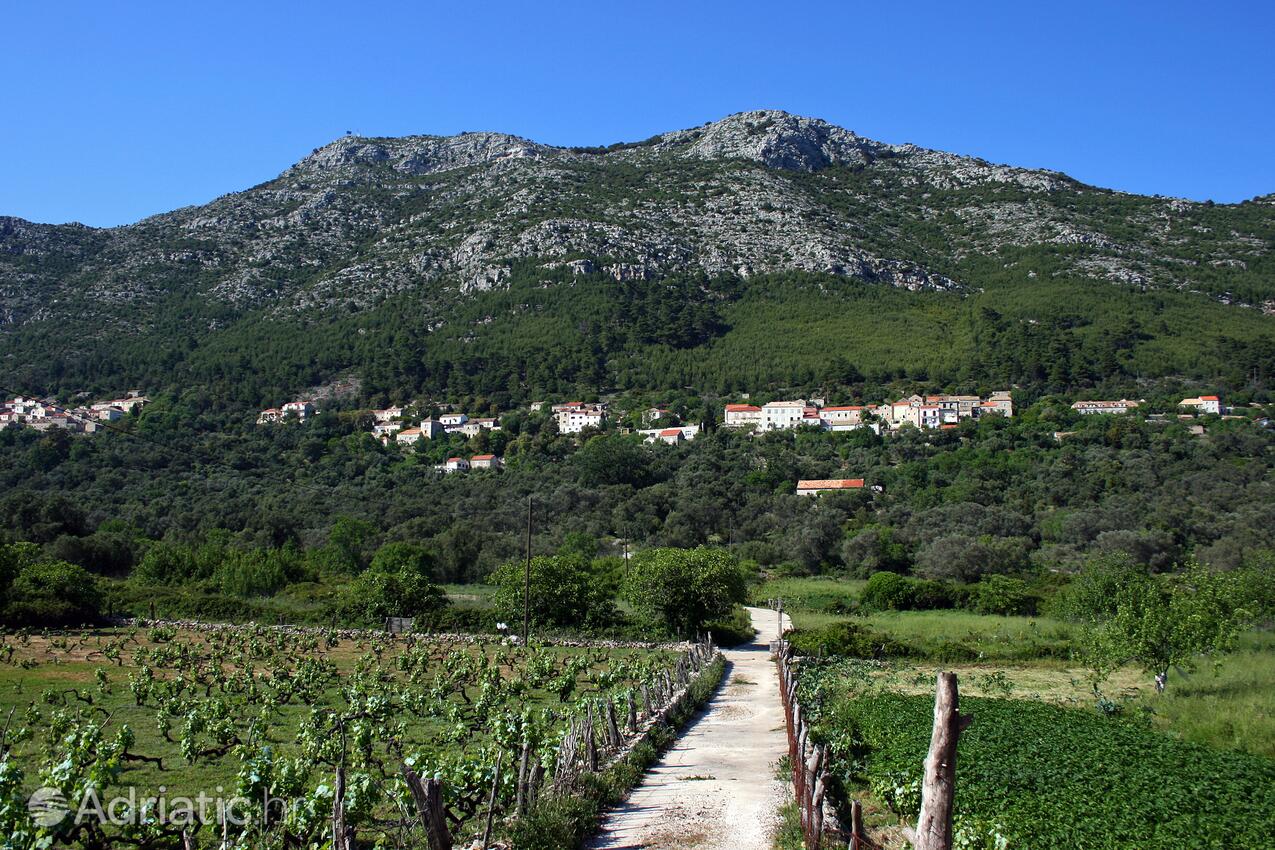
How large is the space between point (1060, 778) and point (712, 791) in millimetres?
5358

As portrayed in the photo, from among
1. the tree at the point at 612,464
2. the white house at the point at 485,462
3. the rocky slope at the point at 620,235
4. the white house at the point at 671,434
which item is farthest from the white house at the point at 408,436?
the white house at the point at 671,434

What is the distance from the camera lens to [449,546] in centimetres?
6206

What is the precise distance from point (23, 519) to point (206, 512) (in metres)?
13.5

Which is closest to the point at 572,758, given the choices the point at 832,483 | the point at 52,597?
the point at 52,597

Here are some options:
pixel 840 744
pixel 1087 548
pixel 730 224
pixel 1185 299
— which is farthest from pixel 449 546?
pixel 1185 299

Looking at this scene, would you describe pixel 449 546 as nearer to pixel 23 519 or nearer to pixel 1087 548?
pixel 23 519

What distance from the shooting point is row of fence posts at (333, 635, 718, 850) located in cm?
726

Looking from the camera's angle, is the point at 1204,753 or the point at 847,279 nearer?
the point at 1204,753

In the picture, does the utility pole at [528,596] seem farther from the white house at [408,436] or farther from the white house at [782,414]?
the white house at [782,414]

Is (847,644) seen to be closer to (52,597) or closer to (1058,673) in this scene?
(1058,673)

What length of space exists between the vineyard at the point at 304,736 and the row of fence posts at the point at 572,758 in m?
0.03

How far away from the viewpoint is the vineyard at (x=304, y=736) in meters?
8.32

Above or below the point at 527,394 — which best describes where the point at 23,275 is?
above

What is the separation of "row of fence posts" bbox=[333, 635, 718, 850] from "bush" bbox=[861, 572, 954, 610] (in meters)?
27.8
